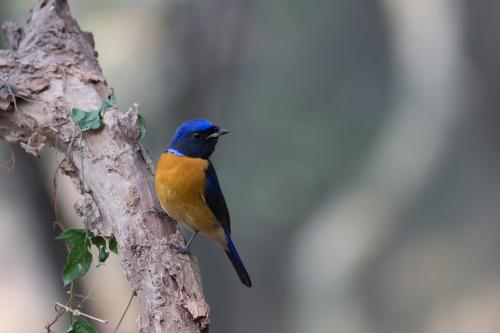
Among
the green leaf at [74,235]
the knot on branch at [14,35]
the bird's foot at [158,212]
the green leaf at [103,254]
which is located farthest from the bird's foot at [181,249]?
the knot on branch at [14,35]

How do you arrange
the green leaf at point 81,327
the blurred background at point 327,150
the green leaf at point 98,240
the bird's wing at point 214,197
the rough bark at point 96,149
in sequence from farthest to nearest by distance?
the blurred background at point 327,150
the bird's wing at point 214,197
the green leaf at point 98,240
the green leaf at point 81,327
the rough bark at point 96,149

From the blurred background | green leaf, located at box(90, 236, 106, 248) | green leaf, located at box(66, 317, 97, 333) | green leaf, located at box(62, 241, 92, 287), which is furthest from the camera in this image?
the blurred background

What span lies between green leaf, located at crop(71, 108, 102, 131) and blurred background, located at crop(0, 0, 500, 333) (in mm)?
4625

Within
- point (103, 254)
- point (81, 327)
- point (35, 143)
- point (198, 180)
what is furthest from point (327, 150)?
point (81, 327)

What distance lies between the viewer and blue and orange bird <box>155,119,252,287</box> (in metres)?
4.93

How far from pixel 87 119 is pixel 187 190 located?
3.20 feet

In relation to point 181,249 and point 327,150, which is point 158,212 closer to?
point 181,249

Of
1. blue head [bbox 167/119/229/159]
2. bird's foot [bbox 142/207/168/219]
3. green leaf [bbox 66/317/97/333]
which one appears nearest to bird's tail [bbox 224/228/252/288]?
blue head [bbox 167/119/229/159]

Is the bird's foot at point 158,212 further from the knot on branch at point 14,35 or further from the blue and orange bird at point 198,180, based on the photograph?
the knot on branch at point 14,35

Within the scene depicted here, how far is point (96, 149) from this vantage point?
4211mm

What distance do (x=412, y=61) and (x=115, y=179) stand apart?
1000 cm

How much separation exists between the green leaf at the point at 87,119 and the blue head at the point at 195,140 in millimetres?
1004

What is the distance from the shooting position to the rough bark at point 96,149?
3.69 meters

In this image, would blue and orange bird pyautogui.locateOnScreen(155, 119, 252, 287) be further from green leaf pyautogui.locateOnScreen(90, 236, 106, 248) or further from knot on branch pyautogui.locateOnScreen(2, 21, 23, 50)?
knot on branch pyautogui.locateOnScreen(2, 21, 23, 50)
